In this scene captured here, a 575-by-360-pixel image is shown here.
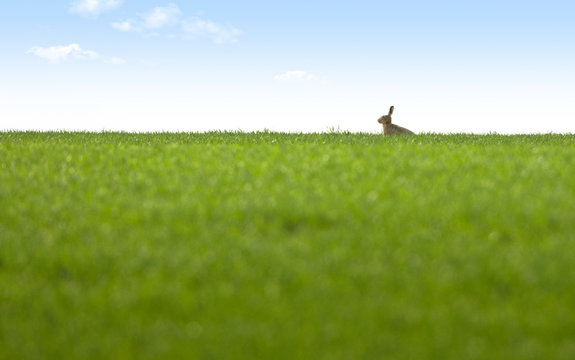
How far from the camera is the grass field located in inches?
254

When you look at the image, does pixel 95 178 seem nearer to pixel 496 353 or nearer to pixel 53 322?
pixel 53 322

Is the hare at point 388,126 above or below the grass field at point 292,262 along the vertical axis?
above

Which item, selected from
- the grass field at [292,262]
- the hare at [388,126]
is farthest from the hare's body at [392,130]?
the grass field at [292,262]

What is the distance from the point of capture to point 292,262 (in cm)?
821

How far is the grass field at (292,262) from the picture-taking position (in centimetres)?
645

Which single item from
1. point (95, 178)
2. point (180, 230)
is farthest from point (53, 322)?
point (95, 178)

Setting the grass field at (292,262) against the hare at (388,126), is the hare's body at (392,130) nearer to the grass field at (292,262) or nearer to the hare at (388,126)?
the hare at (388,126)

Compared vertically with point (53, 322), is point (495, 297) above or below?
above

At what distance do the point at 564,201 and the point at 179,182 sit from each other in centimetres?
707

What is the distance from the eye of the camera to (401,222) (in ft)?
32.2

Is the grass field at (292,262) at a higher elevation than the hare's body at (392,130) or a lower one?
lower

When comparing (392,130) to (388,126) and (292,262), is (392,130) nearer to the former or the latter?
(388,126)

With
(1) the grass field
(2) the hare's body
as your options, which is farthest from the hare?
(1) the grass field

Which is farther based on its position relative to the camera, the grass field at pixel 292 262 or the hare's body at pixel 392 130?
the hare's body at pixel 392 130
